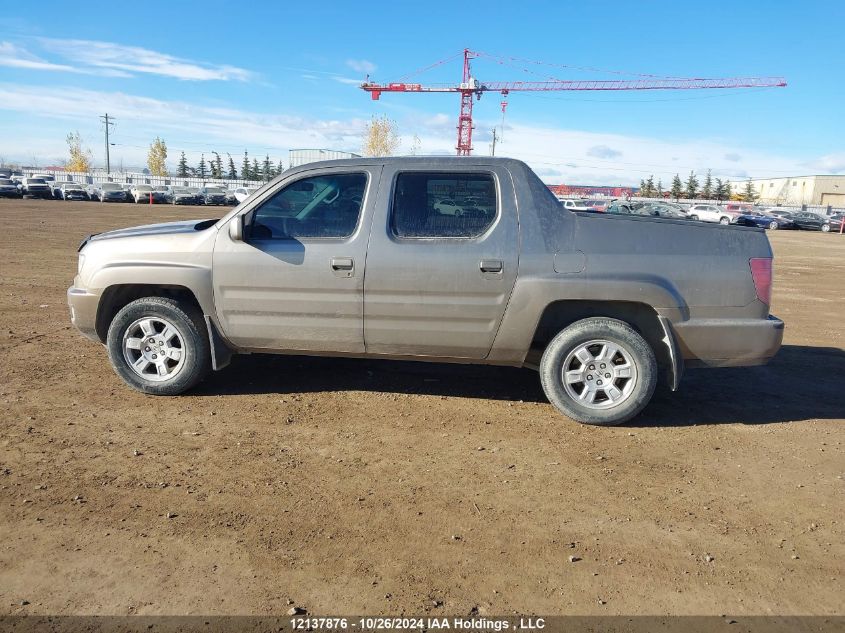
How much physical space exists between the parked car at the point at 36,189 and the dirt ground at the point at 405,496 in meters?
50.1

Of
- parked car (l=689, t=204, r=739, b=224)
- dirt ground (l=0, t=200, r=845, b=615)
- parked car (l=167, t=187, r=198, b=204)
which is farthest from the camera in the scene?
parked car (l=167, t=187, r=198, b=204)

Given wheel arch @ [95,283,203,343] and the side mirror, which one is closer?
the side mirror

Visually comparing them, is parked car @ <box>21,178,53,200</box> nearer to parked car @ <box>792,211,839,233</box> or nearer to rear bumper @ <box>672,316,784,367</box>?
rear bumper @ <box>672,316,784,367</box>

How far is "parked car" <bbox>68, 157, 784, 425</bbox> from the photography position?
460cm

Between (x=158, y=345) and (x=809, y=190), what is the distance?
12391 centimetres

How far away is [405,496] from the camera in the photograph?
3.62 m

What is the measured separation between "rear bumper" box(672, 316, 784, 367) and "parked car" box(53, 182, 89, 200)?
2162 inches

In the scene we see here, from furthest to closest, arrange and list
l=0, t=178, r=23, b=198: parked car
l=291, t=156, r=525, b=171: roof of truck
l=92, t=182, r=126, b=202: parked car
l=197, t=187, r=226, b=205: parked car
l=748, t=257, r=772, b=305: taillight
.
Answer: l=197, t=187, r=226, b=205: parked car < l=92, t=182, r=126, b=202: parked car < l=0, t=178, r=23, b=198: parked car < l=291, t=156, r=525, b=171: roof of truck < l=748, t=257, r=772, b=305: taillight

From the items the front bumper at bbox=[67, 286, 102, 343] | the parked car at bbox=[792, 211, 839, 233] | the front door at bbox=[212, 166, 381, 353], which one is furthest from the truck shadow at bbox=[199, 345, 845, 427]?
the parked car at bbox=[792, 211, 839, 233]

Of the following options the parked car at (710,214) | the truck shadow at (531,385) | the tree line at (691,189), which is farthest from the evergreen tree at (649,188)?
the truck shadow at (531,385)

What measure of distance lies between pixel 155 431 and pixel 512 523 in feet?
8.43

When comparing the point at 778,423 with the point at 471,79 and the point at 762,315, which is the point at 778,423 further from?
the point at 471,79

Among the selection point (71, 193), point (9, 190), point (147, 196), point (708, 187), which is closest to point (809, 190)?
point (708, 187)

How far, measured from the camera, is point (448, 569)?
295cm
